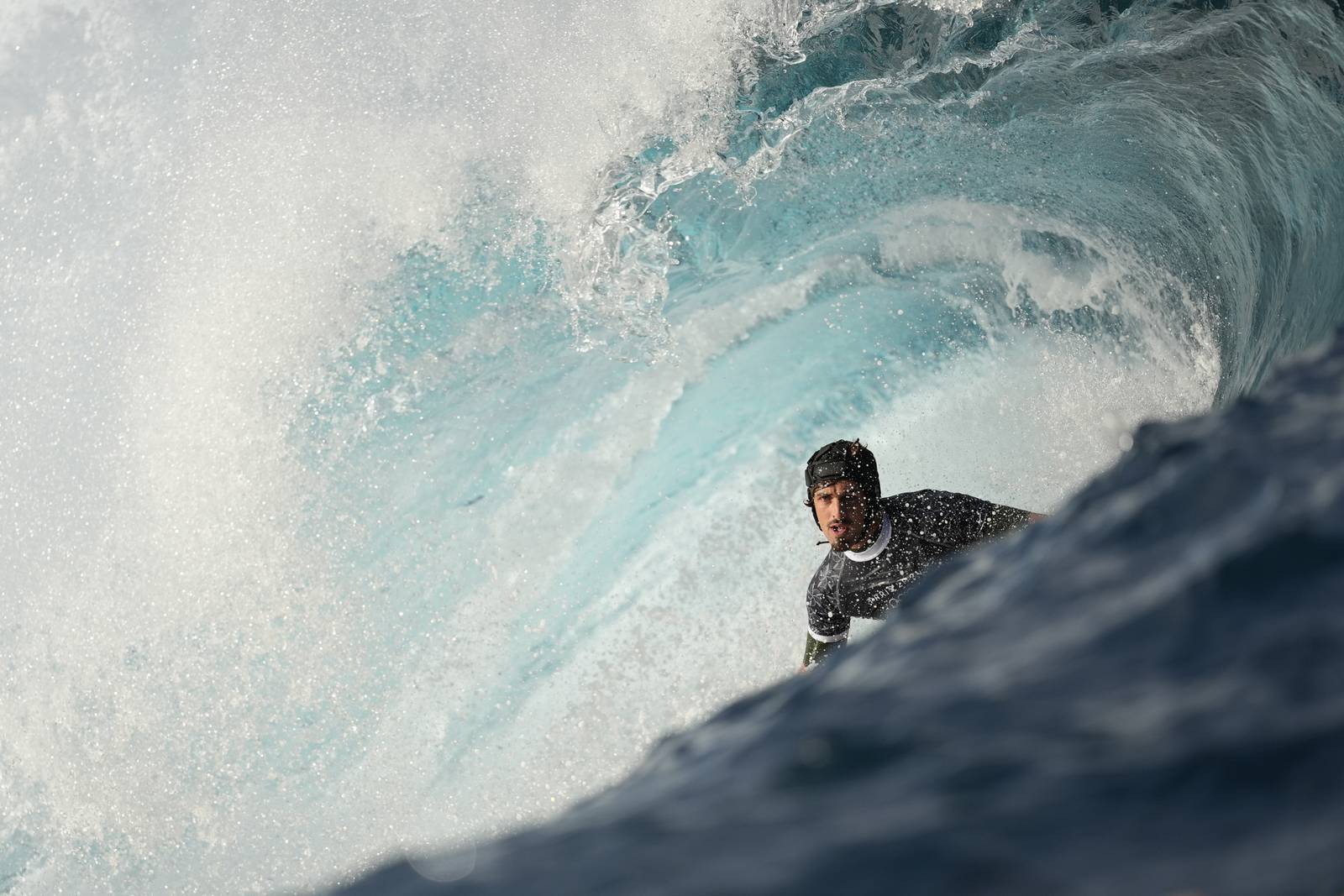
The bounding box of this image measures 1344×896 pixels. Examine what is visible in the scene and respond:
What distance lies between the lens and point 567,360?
689cm

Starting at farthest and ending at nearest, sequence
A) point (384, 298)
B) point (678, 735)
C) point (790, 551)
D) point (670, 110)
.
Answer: point (790, 551), point (384, 298), point (670, 110), point (678, 735)

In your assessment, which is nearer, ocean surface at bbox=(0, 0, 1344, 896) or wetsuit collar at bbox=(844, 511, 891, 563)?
wetsuit collar at bbox=(844, 511, 891, 563)

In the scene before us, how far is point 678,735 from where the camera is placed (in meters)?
1.19

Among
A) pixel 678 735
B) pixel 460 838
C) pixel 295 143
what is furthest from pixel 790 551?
pixel 678 735

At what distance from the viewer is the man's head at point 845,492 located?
3.91 meters

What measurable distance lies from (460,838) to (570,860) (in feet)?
19.9

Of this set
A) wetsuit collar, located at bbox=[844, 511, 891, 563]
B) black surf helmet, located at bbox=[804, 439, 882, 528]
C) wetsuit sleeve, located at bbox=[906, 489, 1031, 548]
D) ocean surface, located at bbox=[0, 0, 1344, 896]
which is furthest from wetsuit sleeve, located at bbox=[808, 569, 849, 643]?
ocean surface, located at bbox=[0, 0, 1344, 896]

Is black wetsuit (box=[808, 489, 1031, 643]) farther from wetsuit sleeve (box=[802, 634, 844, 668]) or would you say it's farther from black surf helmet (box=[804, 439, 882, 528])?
black surf helmet (box=[804, 439, 882, 528])

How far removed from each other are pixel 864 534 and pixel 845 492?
193mm

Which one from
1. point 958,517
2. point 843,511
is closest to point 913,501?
point 958,517

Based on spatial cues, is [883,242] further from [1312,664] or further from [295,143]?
[1312,664]

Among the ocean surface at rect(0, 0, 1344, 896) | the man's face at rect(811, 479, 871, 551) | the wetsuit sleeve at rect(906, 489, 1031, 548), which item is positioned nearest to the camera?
→ the wetsuit sleeve at rect(906, 489, 1031, 548)

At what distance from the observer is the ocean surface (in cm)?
568

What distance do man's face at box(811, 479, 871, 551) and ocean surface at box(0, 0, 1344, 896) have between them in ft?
6.68
